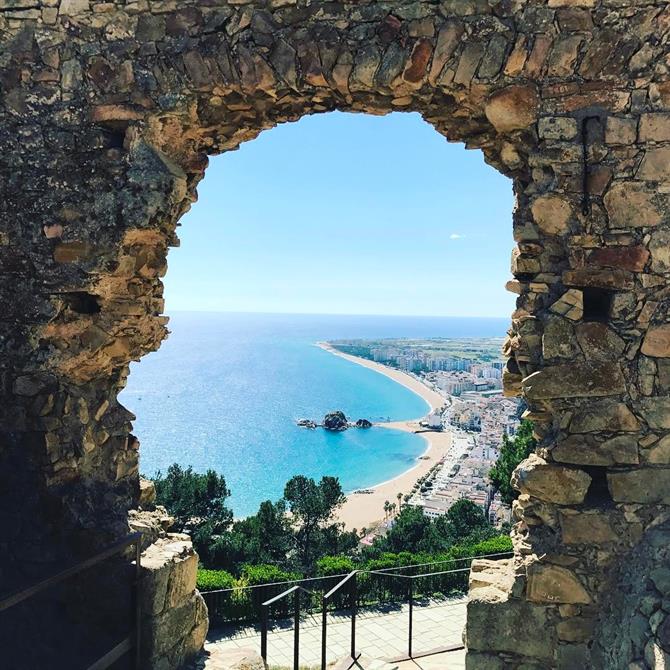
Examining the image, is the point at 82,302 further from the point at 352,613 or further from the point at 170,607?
the point at 352,613

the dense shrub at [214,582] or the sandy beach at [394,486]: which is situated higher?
the dense shrub at [214,582]

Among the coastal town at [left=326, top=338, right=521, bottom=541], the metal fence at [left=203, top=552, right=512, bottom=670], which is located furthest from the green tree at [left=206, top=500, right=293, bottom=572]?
the coastal town at [left=326, top=338, right=521, bottom=541]

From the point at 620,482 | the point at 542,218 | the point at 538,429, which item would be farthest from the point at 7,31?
the point at 620,482

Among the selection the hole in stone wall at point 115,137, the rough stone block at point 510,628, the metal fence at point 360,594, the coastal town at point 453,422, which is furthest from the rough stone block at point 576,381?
the metal fence at point 360,594

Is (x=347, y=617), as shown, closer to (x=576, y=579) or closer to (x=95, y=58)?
(x=576, y=579)

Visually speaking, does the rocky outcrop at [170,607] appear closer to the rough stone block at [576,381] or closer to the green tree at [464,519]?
the rough stone block at [576,381]
